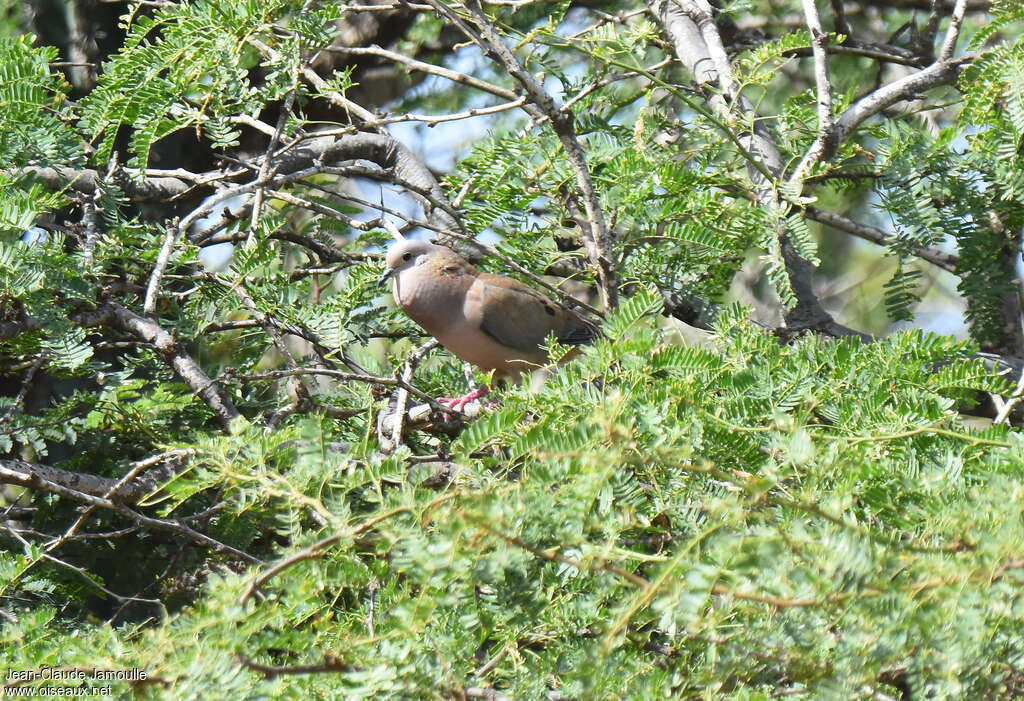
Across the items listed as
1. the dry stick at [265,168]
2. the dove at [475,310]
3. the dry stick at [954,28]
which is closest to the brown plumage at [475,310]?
the dove at [475,310]

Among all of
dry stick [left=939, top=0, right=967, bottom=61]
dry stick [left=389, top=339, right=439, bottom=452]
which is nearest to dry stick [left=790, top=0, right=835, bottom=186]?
dry stick [left=939, top=0, right=967, bottom=61]

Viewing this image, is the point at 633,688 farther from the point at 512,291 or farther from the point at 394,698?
the point at 512,291

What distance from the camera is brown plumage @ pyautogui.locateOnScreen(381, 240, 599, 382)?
Answer: 12.9 ft

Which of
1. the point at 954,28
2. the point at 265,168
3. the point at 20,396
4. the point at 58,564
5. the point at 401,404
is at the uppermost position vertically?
the point at 954,28

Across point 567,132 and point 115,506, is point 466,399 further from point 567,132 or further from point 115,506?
point 115,506

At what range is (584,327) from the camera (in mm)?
4129

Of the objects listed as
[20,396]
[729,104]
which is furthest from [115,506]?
[729,104]

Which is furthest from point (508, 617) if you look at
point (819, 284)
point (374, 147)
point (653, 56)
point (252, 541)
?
point (819, 284)

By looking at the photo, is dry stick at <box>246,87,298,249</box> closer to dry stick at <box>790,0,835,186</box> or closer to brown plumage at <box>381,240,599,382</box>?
brown plumage at <box>381,240,599,382</box>

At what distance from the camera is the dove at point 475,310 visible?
3919 mm

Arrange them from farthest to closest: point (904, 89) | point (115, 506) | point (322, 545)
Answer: point (904, 89)
point (115, 506)
point (322, 545)

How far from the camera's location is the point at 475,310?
4004 millimetres

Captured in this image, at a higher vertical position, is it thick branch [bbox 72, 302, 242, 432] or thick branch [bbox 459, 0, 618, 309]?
thick branch [bbox 459, 0, 618, 309]

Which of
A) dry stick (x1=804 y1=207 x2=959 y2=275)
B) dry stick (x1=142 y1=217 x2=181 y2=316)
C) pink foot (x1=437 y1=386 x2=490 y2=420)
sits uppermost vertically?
dry stick (x1=142 y1=217 x2=181 y2=316)
